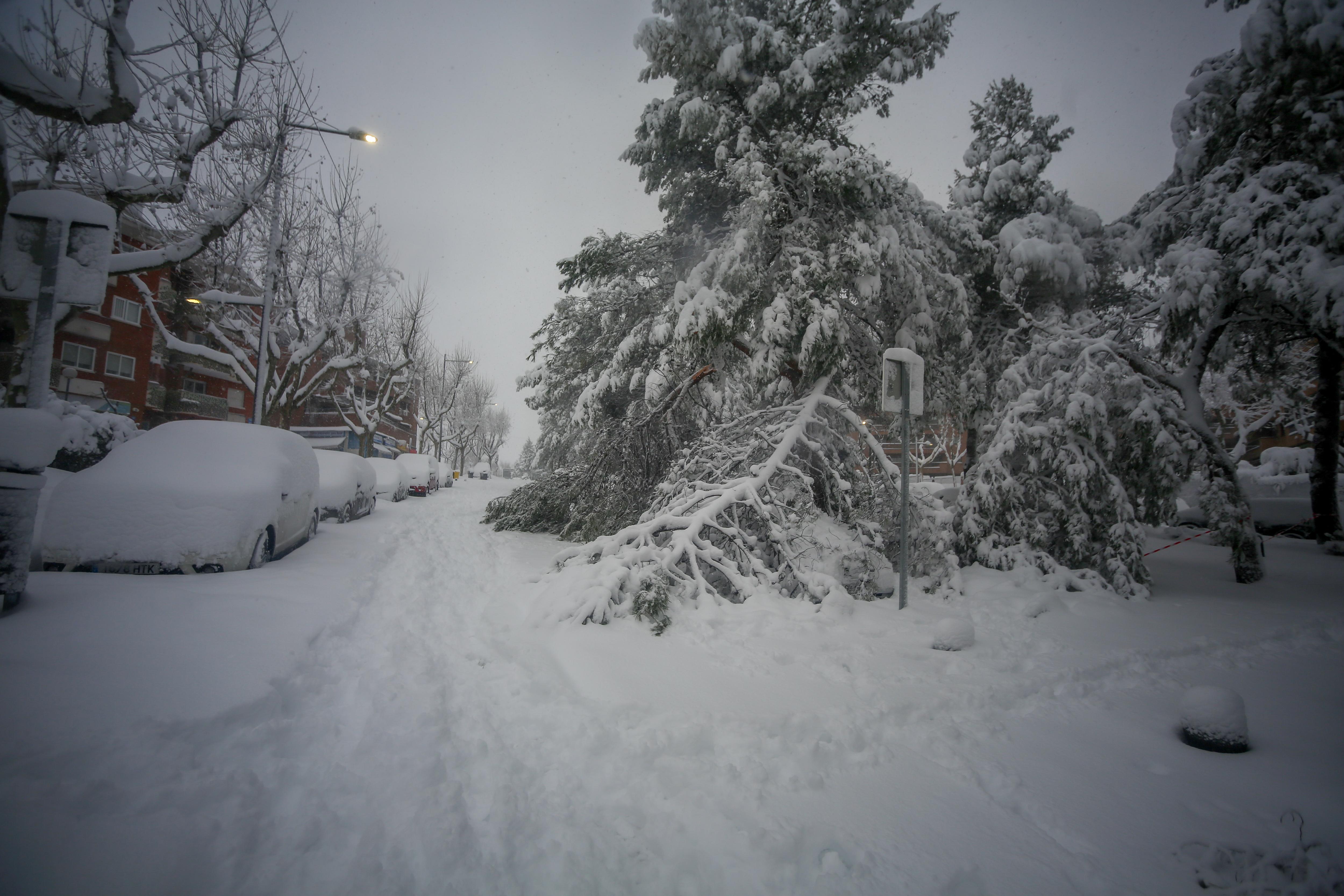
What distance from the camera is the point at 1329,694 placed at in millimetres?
4109

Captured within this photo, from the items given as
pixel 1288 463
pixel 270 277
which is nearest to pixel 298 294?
pixel 270 277

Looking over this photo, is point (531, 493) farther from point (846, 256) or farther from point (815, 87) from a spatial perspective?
point (815, 87)

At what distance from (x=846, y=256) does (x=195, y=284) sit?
1698 cm

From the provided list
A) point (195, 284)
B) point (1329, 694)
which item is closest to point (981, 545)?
point (1329, 694)

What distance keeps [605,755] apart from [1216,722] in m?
3.51

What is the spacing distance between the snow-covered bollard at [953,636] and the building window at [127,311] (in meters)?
32.5

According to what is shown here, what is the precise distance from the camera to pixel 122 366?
81.5 ft

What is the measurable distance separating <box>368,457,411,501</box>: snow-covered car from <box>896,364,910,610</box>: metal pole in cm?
1575

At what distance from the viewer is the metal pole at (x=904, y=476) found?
Answer: 5.96 metres

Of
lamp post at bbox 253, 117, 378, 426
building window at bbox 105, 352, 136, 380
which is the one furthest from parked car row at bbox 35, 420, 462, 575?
building window at bbox 105, 352, 136, 380

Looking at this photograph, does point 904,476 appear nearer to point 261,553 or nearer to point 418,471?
point 261,553

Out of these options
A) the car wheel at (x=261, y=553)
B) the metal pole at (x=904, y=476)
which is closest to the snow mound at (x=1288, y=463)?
the metal pole at (x=904, y=476)

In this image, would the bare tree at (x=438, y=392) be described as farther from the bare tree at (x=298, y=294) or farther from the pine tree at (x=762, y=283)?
the pine tree at (x=762, y=283)

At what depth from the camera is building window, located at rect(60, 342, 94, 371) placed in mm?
20938
